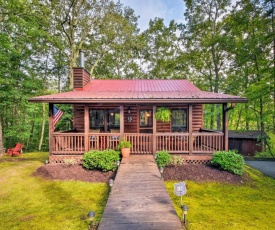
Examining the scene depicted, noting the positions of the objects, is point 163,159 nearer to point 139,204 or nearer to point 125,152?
point 125,152

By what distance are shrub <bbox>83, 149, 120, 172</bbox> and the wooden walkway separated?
900 millimetres

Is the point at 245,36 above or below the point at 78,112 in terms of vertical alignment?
above

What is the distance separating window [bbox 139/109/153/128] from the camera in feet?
35.0

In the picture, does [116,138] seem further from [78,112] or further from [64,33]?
[64,33]

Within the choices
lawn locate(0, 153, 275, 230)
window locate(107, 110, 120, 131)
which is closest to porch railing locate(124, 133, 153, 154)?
lawn locate(0, 153, 275, 230)

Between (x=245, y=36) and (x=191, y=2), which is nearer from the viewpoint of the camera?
(x=245, y=36)

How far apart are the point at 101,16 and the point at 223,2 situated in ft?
39.5

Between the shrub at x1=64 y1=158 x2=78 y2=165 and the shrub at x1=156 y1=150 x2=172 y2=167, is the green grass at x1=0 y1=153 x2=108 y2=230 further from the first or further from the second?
the shrub at x1=156 y1=150 x2=172 y2=167

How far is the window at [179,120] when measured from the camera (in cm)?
1053

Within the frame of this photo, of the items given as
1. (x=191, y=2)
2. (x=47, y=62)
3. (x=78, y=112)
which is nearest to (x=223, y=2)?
(x=191, y=2)

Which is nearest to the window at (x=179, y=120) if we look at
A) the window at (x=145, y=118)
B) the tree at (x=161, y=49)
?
the window at (x=145, y=118)

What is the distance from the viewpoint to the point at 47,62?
16.8 metres

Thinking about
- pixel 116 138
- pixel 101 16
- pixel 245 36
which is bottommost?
pixel 116 138

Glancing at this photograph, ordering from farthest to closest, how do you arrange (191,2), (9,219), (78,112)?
(191,2)
(78,112)
(9,219)
